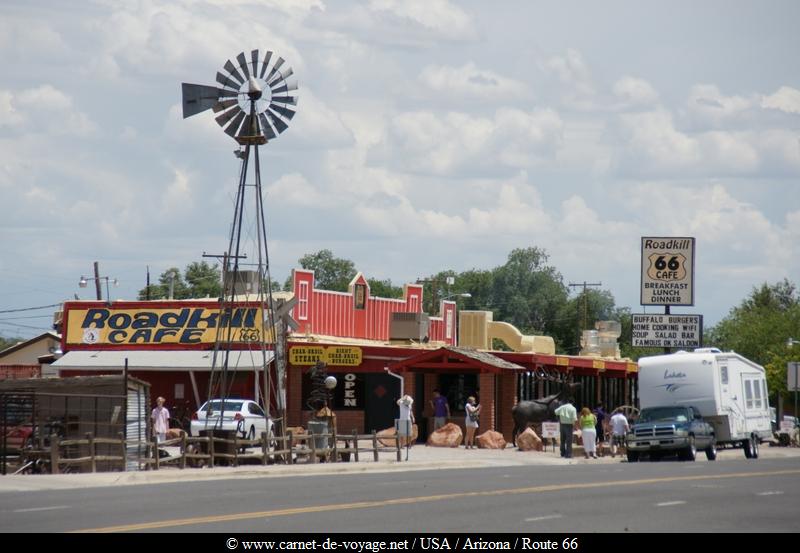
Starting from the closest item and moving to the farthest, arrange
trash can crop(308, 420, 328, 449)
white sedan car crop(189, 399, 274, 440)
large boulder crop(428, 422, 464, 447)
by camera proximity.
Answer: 1. trash can crop(308, 420, 328, 449)
2. white sedan car crop(189, 399, 274, 440)
3. large boulder crop(428, 422, 464, 447)

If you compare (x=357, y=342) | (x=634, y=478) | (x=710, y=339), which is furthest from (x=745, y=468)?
(x=710, y=339)

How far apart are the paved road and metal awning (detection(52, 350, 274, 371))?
1983 cm

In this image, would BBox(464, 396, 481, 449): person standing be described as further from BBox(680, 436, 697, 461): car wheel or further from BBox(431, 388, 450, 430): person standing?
BBox(680, 436, 697, 461): car wheel

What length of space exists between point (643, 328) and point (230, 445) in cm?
2187

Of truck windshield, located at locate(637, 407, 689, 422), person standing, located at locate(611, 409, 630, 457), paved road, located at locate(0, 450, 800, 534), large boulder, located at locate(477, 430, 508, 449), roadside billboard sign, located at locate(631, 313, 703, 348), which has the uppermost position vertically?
roadside billboard sign, located at locate(631, 313, 703, 348)

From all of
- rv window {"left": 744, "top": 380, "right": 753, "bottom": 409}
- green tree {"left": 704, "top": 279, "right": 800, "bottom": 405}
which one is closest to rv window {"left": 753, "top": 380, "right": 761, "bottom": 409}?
rv window {"left": 744, "top": 380, "right": 753, "bottom": 409}

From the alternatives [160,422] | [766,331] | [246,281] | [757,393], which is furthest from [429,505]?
[766,331]

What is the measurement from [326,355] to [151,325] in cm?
747

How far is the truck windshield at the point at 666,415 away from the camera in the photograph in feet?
124

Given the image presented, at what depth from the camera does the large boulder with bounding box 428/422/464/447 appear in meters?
43.3

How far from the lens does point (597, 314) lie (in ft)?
450

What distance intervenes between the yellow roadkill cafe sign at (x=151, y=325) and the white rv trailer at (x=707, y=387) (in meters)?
14.3
